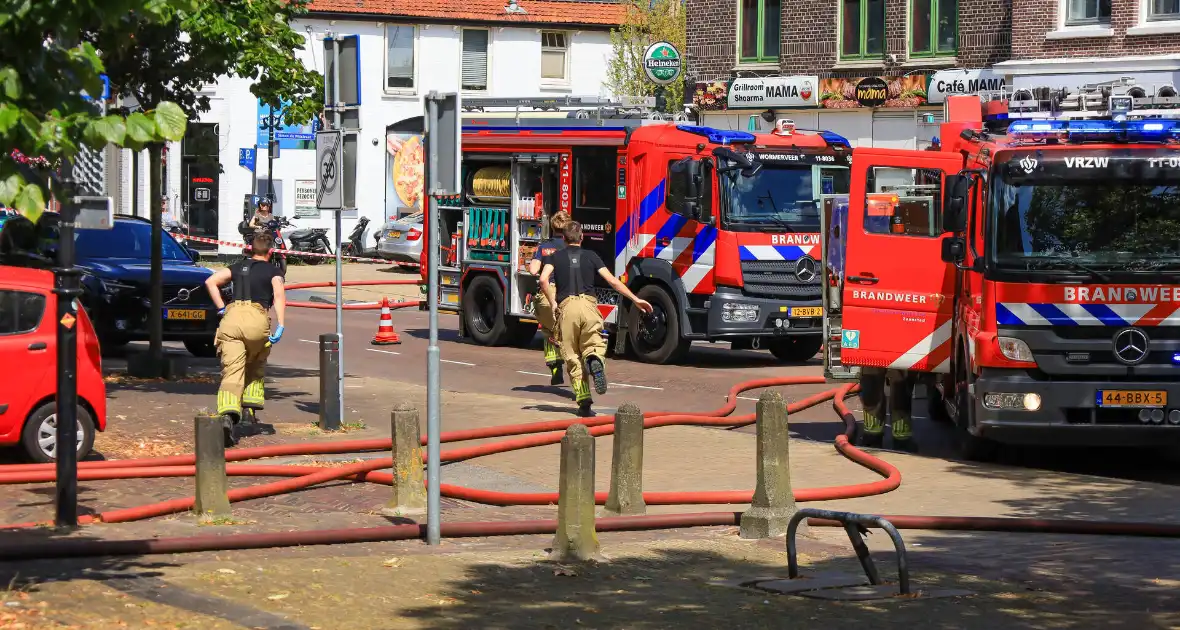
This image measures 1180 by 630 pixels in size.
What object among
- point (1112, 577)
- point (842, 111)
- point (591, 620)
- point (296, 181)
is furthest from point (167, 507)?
point (296, 181)

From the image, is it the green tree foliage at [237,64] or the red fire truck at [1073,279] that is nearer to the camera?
the red fire truck at [1073,279]

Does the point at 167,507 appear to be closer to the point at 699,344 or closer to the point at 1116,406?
the point at 1116,406

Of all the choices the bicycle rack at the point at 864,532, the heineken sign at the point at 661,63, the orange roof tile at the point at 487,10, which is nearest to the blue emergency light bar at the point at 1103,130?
the bicycle rack at the point at 864,532

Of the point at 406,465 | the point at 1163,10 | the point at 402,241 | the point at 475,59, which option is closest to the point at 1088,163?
the point at 406,465

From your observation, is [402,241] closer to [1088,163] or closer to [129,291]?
[129,291]

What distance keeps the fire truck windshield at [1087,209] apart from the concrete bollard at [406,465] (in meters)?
4.68

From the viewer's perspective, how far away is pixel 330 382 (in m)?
14.4

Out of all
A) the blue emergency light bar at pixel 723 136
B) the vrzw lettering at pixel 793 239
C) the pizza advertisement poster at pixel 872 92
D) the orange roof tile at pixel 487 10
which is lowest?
the vrzw lettering at pixel 793 239

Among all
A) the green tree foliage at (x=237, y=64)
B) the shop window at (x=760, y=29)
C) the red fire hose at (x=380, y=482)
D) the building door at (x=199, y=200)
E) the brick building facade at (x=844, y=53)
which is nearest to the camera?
the red fire hose at (x=380, y=482)

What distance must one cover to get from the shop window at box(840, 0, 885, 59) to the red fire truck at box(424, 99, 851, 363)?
13074mm

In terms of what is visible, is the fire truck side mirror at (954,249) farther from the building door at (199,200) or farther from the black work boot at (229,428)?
the building door at (199,200)

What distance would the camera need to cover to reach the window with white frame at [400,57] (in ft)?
161

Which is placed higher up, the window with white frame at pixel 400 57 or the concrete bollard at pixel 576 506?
the window with white frame at pixel 400 57

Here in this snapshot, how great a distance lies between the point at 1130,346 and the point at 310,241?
3213 centimetres
